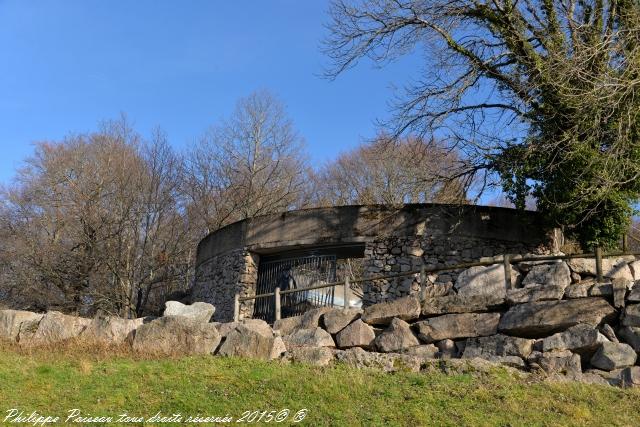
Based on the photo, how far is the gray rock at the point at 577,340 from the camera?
11.2 meters

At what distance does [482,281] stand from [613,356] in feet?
10.5

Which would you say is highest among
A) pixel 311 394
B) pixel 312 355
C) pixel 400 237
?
pixel 400 237

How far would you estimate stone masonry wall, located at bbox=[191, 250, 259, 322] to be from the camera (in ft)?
61.8

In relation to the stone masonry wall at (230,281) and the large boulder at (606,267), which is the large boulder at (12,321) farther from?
the large boulder at (606,267)

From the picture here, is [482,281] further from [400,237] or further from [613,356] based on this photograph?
[400,237]

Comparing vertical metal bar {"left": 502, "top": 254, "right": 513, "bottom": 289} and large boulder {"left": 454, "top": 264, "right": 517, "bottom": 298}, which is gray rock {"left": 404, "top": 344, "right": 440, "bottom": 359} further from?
vertical metal bar {"left": 502, "top": 254, "right": 513, "bottom": 289}

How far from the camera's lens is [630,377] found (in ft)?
33.9

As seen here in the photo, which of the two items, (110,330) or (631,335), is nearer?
(631,335)

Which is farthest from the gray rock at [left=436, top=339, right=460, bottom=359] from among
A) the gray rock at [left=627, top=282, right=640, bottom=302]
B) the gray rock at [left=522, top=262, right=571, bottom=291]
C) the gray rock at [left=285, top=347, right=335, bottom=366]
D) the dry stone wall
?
the gray rock at [left=627, top=282, right=640, bottom=302]

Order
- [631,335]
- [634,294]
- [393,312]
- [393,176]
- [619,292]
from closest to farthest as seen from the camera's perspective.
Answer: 1. [631,335]
2. [634,294]
3. [619,292]
4. [393,312]
5. [393,176]

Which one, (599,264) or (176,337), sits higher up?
(599,264)

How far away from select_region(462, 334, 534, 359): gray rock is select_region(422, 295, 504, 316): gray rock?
0.69 metres

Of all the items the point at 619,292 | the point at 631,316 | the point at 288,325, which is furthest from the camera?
the point at 288,325

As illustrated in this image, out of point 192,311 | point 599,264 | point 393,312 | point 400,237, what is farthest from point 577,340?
point 192,311
